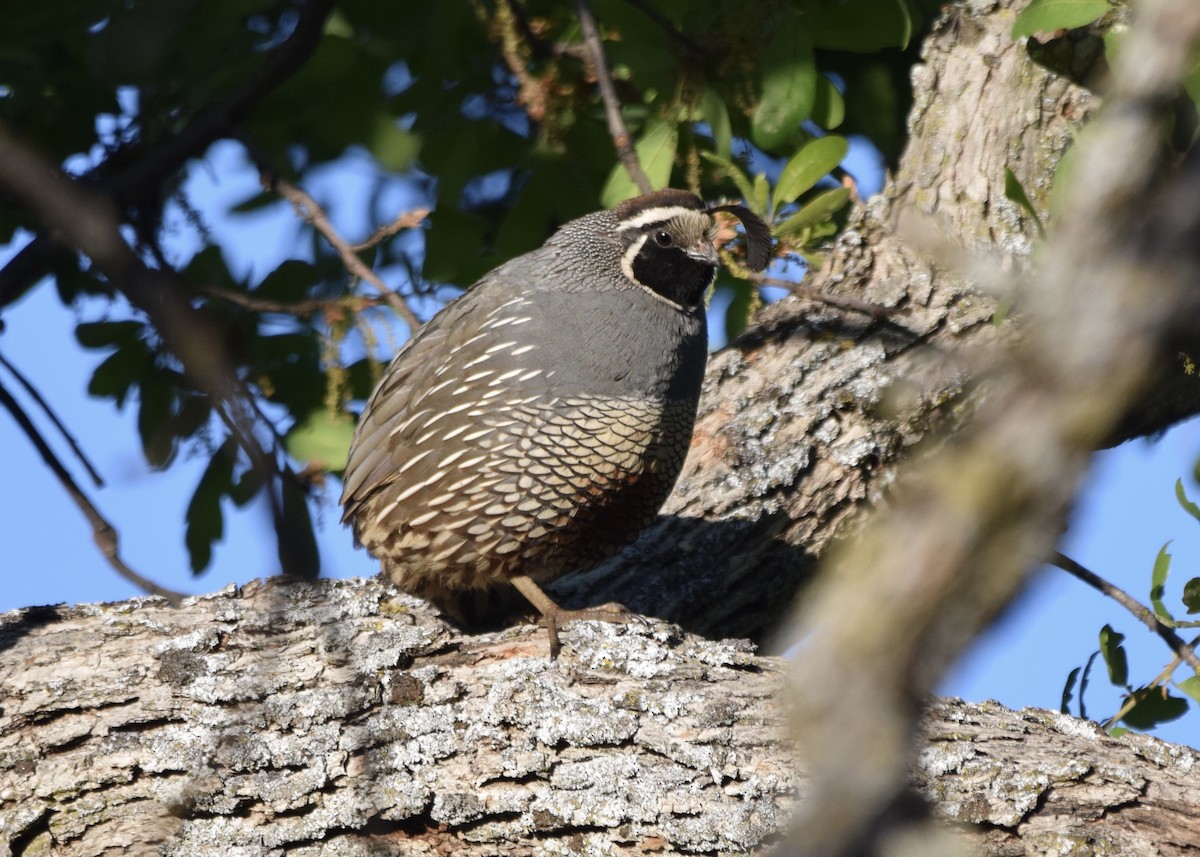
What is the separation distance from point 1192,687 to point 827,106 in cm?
188

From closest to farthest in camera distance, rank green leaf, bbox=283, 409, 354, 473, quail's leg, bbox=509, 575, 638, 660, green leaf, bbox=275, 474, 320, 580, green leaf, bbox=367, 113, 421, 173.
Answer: green leaf, bbox=275, 474, 320, 580
quail's leg, bbox=509, 575, 638, 660
green leaf, bbox=283, 409, 354, 473
green leaf, bbox=367, 113, 421, 173

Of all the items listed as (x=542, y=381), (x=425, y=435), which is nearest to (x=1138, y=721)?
(x=542, y=381)

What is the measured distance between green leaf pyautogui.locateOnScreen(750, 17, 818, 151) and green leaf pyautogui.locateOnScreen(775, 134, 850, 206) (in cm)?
9

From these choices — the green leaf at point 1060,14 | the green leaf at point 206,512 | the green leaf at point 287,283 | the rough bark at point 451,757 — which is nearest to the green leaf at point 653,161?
the green leaf at point 287,283

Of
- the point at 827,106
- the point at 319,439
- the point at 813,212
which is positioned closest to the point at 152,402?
the point at 319,439

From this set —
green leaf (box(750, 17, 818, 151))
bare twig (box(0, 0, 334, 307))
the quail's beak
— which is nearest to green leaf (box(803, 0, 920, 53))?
green leaf (box(750, 17, 818, 151))

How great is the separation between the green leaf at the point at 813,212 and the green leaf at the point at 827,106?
23cm

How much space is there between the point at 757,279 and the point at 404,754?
5.50ft

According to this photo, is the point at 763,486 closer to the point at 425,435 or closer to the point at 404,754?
the point at 425,435

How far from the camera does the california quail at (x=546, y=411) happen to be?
3.34 metres

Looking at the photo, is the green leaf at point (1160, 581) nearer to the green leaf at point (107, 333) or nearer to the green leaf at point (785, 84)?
the green leaf at point (785, 84)

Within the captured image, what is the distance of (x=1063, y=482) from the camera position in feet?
2.67

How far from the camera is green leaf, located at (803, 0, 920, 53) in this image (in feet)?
11.9

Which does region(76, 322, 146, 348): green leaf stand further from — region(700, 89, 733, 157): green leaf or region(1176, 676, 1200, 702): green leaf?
region(1176, 676, 1200, 702): green leaf
